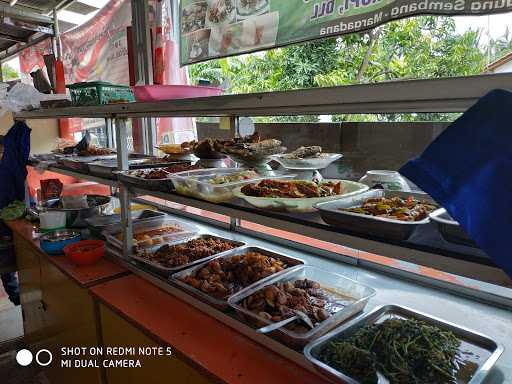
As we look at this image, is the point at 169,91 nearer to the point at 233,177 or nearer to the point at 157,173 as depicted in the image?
the point at 157,173

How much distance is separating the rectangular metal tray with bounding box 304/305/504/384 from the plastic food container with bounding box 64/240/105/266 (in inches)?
52.6

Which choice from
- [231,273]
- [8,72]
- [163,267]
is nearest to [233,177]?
[231,273]

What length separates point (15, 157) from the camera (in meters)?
2.77

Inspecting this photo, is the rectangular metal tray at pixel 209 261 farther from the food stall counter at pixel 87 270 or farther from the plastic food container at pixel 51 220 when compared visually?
the plastic food container at pixel 51 220

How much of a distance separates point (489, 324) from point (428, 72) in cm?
133

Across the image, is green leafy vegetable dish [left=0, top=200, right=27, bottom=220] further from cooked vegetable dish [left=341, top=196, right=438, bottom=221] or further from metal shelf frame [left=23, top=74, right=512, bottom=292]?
cooked vegetable dish [left=341, top=196, right=438, bottom=221]

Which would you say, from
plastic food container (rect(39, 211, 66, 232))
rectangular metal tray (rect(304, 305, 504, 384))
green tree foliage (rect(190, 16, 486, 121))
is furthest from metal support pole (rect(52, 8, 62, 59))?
rectangular metal tray (rect(304, 305, 504, 384))

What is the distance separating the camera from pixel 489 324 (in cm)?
122

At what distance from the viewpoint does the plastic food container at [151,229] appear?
6.40 ft

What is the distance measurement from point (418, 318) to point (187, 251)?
1.09 meters

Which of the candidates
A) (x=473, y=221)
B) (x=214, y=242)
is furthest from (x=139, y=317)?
(x=473, y=221)

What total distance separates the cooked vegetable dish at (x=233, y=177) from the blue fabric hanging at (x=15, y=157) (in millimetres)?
2124

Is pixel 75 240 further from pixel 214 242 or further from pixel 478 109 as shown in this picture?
pixel 478 109

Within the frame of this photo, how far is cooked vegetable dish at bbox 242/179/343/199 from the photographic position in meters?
1.14
